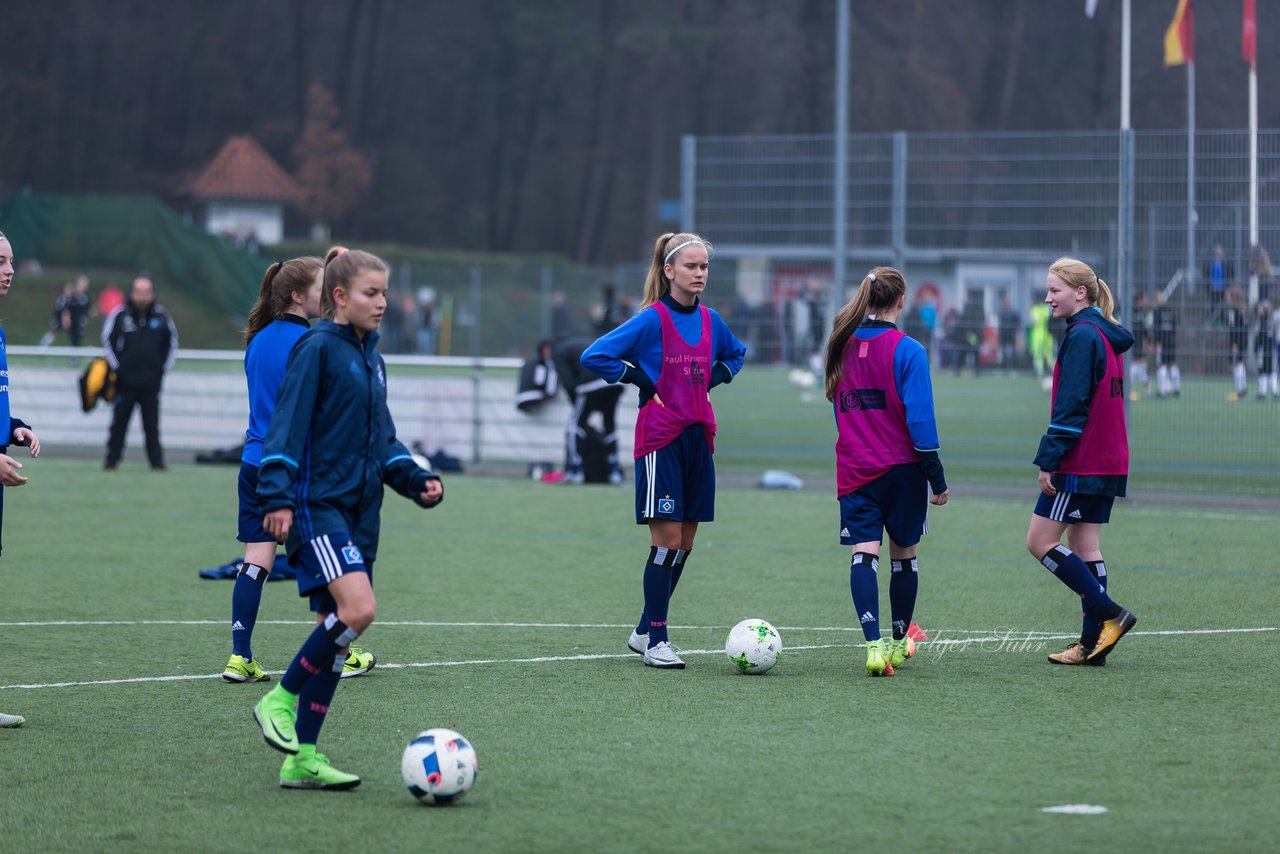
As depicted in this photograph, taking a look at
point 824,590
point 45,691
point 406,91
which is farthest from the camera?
point 406,91

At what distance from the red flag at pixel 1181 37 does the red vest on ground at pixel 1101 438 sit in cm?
1613

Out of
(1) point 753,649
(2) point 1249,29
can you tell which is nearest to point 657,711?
(1) point 753,649

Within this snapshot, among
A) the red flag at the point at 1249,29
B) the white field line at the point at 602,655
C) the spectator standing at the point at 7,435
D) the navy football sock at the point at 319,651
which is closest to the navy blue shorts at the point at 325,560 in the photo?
the navy football sock at the point at 319,651

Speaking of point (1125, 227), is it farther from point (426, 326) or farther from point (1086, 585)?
point (426, 326)

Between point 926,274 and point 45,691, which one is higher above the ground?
point 926,274

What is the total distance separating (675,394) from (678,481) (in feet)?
1.30

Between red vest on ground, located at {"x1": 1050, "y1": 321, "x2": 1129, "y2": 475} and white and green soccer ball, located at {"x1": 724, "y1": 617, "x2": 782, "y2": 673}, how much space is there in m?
1.53

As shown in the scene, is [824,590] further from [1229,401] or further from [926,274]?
[926,274]

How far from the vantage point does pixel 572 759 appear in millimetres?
5922

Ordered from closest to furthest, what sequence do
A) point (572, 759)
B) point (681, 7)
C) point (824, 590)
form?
point (572, 759) < point (824, 590) < point (681, 7)

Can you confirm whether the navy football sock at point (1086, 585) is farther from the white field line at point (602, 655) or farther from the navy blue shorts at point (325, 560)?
the navy blue shorts at point (325, 560)

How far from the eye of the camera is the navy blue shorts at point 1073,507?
783cm

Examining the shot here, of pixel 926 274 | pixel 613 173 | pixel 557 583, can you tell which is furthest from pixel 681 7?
pixel 557 583

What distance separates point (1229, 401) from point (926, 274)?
3675 millimetres
